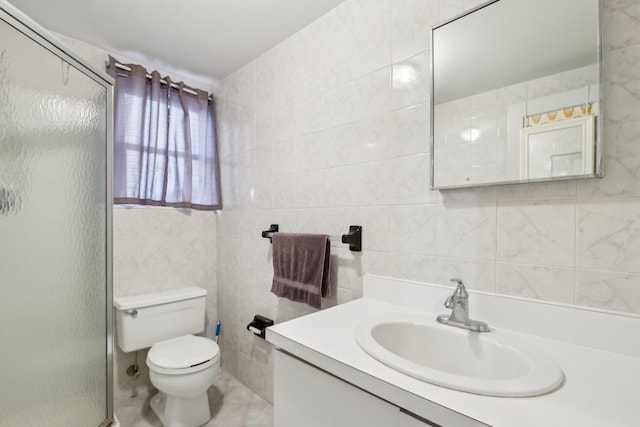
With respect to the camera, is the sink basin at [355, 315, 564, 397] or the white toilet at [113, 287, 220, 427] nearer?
the sink basin at [355, 315, 564, 397]

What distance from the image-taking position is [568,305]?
0.85 m

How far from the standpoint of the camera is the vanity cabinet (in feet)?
2.16

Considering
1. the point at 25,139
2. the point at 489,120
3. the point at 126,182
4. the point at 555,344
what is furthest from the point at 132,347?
the point at 489,120

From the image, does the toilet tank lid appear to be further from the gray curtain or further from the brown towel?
the brown towel

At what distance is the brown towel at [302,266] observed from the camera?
1398 millimetres

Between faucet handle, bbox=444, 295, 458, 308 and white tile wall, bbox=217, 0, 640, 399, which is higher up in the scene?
white tile wall, bbox=217, 0, 640, 399

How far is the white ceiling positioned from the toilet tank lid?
5.20 ft

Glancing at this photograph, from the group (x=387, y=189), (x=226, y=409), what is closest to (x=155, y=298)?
(x=226, y=409)

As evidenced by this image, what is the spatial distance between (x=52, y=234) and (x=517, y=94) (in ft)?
5.43

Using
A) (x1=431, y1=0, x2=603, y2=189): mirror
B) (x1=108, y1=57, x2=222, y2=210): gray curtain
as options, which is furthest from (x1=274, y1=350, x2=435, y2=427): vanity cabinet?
(x1=108, y1=57, x2=222, y2=210): gray curtain

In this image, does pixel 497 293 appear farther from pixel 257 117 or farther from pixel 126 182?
pixel 126 182

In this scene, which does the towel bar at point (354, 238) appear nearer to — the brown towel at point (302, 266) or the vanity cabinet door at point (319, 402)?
the brown towel at point (302, 266)

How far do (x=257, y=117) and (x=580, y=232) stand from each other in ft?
5.72

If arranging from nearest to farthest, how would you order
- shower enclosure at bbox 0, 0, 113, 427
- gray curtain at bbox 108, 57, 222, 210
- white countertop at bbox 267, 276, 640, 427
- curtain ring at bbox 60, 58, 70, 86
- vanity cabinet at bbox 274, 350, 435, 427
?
1. white countertop at bbox 267, 276, 640, 427
2. vanity cabinet at bbox 274, 350, 435, 427
3. shower enclosure at bbox 0, 0, 113, 427
4. curtain ring at bbox 60, 58, 70, 86
5. gray curtain at bbox 108, 57, 222, 210
